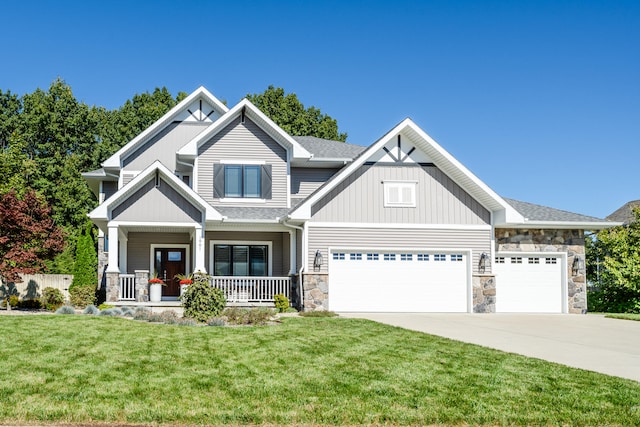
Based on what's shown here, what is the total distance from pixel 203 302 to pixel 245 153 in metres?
8.80

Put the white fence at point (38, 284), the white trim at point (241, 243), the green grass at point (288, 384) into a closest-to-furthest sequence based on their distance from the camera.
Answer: the green grass at point (288, 384) → the white trim at point (241, 243) → the white fence at point (38, 284)

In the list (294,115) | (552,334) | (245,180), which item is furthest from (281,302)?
(294,115)

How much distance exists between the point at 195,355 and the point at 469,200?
13992 mm

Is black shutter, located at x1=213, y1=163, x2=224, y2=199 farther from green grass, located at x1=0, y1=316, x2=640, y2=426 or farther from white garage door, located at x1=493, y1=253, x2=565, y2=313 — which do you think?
green grass, located at x1=0, y1=316, x2=640, y2=426

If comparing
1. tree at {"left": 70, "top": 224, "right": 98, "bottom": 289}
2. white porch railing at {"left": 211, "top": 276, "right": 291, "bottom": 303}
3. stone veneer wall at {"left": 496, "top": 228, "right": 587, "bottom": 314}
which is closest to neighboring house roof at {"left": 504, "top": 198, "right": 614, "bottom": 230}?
stone veneer wall at {"left": 496, "top": 228, "right": 587, "bottom": 314}

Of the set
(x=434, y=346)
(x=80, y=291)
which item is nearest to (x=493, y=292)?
(x=434, y=346)

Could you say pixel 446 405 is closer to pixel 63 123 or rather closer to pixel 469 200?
pixel 469 200

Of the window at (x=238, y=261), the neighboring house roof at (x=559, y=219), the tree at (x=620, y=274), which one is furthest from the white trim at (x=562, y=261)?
the window at (x=238, y=261)

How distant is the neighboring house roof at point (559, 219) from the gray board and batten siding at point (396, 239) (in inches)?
67.6

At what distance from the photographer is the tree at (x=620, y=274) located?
23.5 m

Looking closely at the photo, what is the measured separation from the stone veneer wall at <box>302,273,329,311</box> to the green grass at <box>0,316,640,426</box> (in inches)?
332

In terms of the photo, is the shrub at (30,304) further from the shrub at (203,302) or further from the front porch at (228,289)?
the shrub at (203,302)

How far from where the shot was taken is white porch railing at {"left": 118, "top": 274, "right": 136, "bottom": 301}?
69.9 feet

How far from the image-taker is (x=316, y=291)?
67.8 feet
